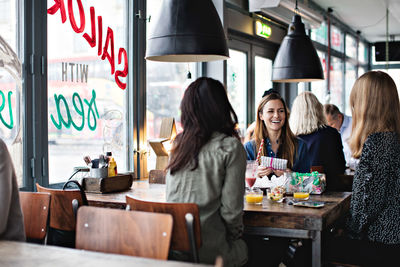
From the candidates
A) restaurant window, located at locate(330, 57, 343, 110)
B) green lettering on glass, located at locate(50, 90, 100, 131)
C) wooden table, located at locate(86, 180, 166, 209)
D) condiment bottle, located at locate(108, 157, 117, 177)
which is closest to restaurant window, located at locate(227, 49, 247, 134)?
green lettering on glass, located at locate(50, 90, 100, 131)

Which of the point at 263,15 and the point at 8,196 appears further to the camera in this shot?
the point at 263,15

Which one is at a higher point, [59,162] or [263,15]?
[263,15]

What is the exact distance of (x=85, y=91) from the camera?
4.06 meters

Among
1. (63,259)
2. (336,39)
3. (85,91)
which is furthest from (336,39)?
(63,259)

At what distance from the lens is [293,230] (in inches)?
94.9

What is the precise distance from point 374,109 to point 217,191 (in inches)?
42.4

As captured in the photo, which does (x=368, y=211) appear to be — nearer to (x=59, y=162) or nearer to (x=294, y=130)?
(x=294, y=130)

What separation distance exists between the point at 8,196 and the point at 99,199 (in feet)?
3.11

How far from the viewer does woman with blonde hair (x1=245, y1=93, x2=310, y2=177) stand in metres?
3.61

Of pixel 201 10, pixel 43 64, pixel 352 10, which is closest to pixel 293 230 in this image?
pixel 201 10

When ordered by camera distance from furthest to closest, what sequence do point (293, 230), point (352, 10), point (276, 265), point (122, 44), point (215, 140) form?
point (352, 10) < point (122, 44) < point (276, 265) < point (293, 230) < point (215, 140)

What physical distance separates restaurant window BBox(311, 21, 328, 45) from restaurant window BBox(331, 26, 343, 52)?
0.47 meters

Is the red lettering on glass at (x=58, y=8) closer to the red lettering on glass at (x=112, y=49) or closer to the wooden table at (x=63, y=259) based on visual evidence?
the red lettering on glass at (x=112, y=49)

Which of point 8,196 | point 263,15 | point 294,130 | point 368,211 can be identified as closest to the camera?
point 8,196
